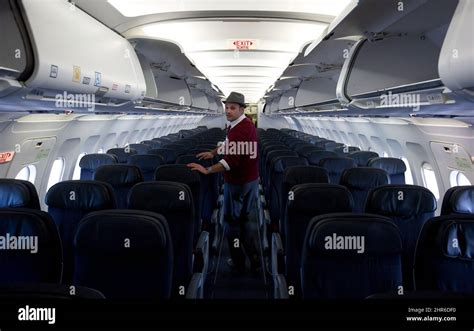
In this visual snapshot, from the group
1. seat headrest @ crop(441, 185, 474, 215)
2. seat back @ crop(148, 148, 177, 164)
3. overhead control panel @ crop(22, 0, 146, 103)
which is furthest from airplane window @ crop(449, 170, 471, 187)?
seat back @ crop(148, 148, 177, 164)

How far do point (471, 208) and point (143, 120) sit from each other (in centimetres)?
1128

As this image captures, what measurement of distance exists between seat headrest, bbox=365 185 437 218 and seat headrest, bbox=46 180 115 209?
2126 millimetres

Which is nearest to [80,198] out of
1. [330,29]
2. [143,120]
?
[330,29]

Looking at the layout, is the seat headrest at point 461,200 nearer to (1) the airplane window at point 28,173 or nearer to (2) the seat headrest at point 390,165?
(2) the seat headrest at point 390,165

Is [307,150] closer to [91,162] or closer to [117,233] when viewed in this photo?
[91,162]

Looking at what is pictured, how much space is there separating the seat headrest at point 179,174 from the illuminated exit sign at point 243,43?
6279mm

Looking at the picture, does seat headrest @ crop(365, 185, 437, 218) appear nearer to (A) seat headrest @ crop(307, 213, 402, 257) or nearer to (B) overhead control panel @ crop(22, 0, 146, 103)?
(A) seat headrest @ crop(307, 213, 402, 257)

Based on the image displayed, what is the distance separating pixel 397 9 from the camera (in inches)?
151

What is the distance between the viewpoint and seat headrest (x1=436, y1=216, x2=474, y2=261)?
2.49m

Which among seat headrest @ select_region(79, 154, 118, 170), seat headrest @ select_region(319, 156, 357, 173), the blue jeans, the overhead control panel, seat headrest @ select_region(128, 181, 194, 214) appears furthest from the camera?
seat headrest @ select_region(79, 154, 118, 170)

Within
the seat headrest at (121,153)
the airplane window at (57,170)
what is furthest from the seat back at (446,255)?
the seat headrest at (121,153)

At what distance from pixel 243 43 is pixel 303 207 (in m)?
7.80

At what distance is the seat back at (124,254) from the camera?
2.54 meters

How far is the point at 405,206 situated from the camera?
3730 millimetres
